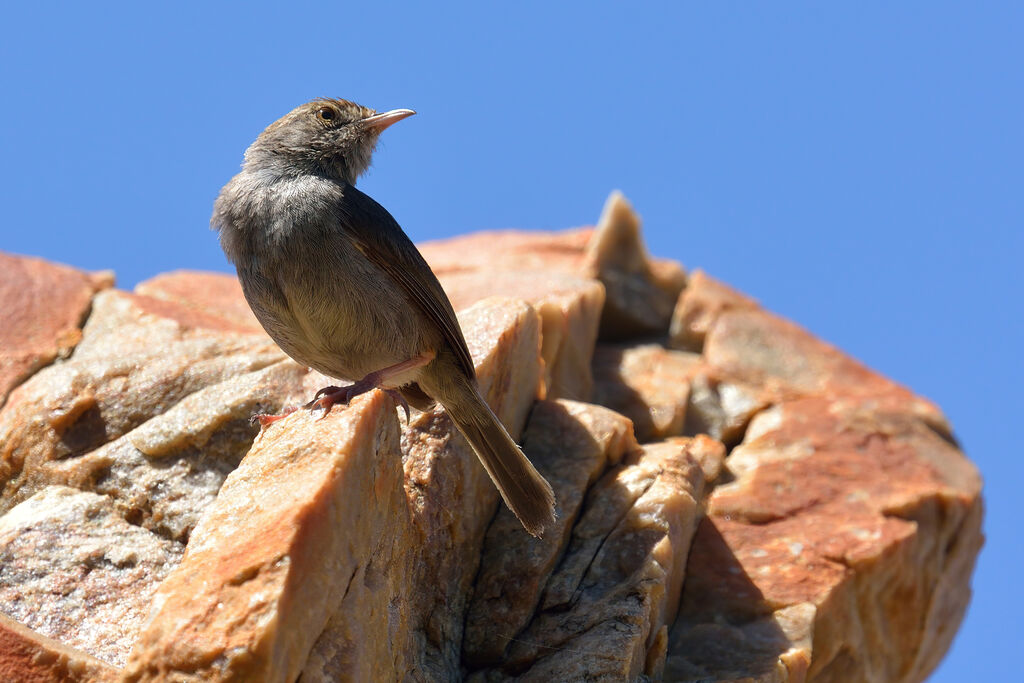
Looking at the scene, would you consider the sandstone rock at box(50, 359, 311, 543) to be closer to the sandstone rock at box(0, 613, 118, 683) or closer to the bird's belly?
the bird's belly

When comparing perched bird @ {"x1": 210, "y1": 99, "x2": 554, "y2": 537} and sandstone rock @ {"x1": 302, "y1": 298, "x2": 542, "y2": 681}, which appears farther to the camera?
perched bird @ {"x1": 210, "y1": 99, "x2": 554, "y2": 537}

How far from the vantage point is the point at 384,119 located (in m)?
7.17

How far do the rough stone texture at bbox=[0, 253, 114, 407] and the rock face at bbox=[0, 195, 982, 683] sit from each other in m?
0.03

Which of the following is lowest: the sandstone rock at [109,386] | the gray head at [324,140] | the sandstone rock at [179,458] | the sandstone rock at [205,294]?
the sandstone rock at [179,458]

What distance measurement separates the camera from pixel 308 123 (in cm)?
698

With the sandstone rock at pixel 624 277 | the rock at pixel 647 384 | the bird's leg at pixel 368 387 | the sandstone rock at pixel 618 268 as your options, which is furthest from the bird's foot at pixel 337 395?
the sandstone rock at pixel 624 277

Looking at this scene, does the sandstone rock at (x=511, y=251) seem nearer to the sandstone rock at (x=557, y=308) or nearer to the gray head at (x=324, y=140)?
the sandstone rock at (x=557, y=308)

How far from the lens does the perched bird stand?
5.96 m

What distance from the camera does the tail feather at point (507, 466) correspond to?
6.41 meters

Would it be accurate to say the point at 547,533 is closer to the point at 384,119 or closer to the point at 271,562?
the point at 271,562

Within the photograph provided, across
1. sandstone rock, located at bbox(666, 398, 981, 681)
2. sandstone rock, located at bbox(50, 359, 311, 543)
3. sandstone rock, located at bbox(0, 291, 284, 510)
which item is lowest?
sandstone rock, located at bbox(666, 398, 981, 681)

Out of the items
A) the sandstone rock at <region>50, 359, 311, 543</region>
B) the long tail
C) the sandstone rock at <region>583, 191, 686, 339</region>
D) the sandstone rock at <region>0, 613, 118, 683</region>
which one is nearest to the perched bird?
the long tail

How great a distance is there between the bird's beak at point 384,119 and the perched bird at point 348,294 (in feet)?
1.36

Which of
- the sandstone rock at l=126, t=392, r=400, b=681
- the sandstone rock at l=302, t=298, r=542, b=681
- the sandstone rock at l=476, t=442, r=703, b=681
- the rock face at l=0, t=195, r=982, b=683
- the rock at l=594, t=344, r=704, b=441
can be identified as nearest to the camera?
the sandstone rock at l=126, t=392, r=400, b=681
